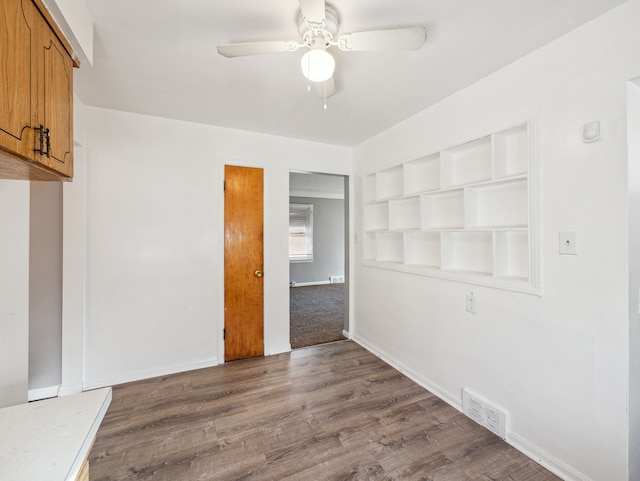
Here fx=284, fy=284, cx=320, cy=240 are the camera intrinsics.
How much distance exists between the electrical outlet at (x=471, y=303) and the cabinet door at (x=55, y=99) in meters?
2.57

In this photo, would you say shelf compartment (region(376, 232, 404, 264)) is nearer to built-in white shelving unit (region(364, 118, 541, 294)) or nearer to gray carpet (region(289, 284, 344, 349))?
built-in white shelving unit (region(364, 118, 541, 294))

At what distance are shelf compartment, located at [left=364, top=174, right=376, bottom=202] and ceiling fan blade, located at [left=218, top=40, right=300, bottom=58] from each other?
2.10 metres

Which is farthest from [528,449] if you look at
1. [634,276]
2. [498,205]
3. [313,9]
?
[313,9]

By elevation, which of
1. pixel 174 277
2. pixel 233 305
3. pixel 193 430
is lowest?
pixel 193 430

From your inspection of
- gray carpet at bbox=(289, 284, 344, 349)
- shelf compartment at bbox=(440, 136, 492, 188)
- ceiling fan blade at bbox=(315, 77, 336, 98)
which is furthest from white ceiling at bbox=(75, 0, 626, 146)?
gray carpet at bbox=(289, 284, 344, 349)

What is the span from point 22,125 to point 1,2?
38 centimetres

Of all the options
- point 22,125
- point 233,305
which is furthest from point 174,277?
point 22,125

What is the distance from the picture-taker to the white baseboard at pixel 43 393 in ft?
7.60

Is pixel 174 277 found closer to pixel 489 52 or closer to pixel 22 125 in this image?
pixel 22 125

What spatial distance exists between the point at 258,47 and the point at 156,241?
6.72 feet

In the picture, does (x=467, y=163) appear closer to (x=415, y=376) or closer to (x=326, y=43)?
(x=326, y=43)

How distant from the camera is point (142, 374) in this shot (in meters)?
2.65

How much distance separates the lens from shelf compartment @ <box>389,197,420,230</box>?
291 cm

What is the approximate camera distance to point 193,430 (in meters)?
1.97
